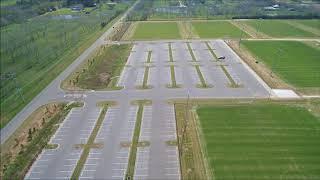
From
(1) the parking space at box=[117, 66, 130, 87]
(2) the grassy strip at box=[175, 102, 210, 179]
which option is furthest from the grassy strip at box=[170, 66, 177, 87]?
(2) the grassy strip at box=[175, 102, 210, 179]

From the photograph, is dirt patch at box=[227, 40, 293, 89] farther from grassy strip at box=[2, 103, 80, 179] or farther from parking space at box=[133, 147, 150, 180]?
grassy strip at box=[2, 103, 80, 179]

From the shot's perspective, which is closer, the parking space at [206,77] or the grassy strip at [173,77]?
the grassy strip at [173,77]

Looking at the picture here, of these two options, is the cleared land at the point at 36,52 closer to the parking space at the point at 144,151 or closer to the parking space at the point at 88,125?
the parking space at the point at 88,125

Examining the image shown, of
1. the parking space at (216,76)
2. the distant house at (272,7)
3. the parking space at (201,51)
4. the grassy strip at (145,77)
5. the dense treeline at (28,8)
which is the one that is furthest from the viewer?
the distant house at (272,7)

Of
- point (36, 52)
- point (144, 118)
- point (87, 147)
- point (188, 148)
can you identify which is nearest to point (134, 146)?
point (87, 147)

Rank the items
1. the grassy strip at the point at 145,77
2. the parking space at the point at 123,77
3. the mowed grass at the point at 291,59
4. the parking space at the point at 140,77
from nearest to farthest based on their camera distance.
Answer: the grassy strip at the point at 145,77 → the parking space at the point at 123,77 → the parking space at the point at 140,77 → the mowed grass at the point at 291,59

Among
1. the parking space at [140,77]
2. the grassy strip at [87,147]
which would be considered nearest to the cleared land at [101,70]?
the parking space at [140,77]

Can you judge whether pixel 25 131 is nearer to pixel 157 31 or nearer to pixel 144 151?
pixel 144 151
